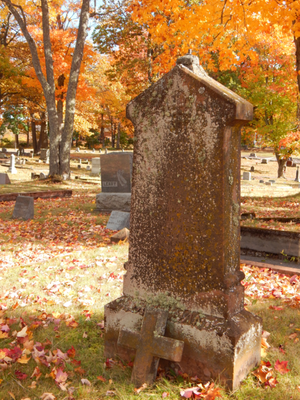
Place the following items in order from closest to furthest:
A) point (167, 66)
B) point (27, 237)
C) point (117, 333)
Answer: point (117, 333) < point (27, 237) < point (167, 66)

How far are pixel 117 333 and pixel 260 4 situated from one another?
8.89 metres

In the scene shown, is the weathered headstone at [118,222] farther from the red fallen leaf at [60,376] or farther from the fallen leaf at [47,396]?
the fallen leaf at [47,396]

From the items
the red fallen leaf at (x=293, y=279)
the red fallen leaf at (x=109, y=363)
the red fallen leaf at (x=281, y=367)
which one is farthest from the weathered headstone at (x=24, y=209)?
the red fallen leaf at (x=281, y=367)

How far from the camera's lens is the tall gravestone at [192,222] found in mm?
2838

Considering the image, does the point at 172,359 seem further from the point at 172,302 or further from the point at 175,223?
the point at 175,223

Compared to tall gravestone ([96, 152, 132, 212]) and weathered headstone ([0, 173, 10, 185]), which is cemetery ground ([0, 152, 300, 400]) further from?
weathered headstone ([0, 173, 10, 185])

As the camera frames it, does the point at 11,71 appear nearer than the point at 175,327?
No

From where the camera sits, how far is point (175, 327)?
304 centimetres

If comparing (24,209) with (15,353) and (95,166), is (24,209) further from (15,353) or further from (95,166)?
(95,166)

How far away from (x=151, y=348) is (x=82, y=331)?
1115 mm

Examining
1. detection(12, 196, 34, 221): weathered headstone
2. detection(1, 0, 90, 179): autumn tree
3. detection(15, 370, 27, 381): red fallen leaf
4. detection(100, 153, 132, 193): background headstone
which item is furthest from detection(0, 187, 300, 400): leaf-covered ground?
detection(1, 0, 90, 179): autumn tree

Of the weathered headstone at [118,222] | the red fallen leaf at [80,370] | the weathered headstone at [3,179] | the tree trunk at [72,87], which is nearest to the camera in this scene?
the red fallen leaf at [80,370]

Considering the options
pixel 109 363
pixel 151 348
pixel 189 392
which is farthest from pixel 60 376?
pixel 189 392

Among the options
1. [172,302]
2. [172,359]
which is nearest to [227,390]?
[172,359]
